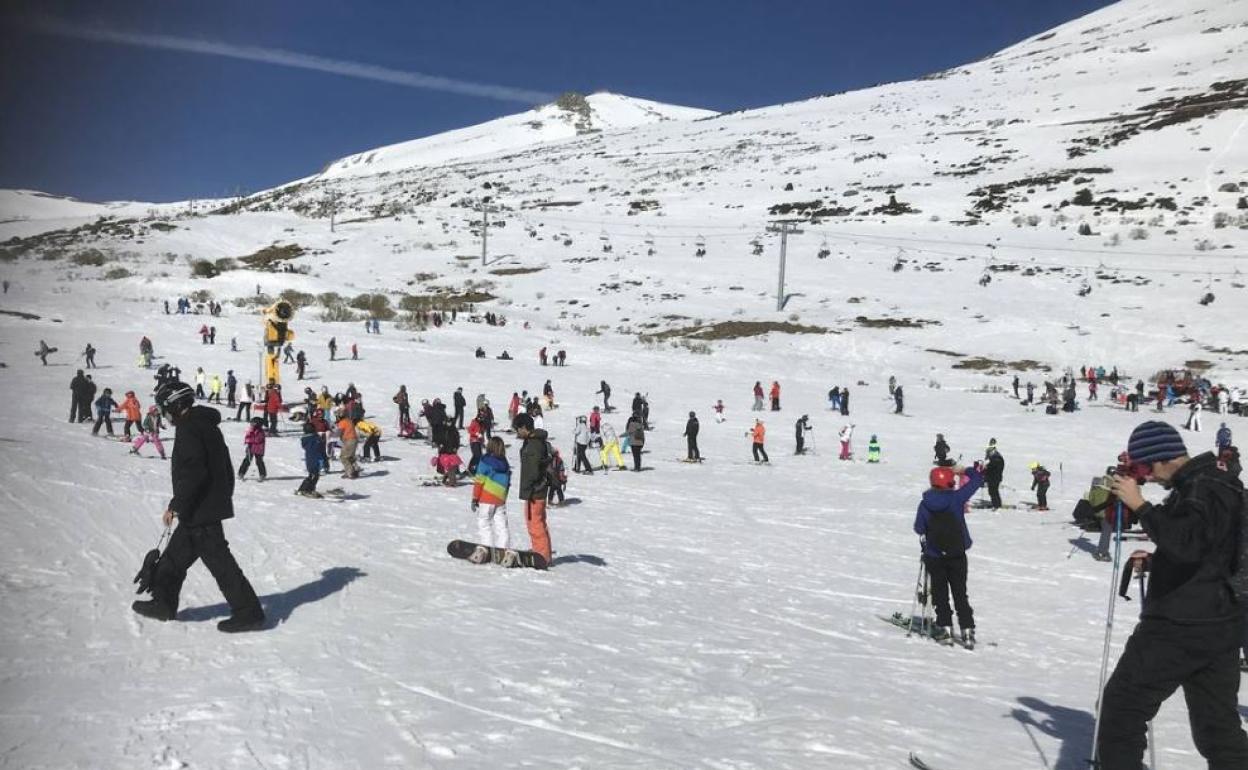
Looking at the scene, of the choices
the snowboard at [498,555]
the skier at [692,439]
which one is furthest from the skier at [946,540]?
the skier at [692,439]

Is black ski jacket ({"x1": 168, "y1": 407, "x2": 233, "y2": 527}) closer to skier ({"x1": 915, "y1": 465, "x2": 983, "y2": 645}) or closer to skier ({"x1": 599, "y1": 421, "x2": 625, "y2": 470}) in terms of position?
skier ({"x1": 915, "y1": 465, "x2": 983, "y2": 645})

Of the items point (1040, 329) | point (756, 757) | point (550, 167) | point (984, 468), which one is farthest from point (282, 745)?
point (550, 167)

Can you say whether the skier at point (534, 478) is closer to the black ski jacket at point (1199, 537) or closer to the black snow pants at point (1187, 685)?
the black snow pants at point (1187, 685)

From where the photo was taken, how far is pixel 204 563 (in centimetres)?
589

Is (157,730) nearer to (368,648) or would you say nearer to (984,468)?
(368,648)

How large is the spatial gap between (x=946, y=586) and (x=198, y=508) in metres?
6.64

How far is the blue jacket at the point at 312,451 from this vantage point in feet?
44.8

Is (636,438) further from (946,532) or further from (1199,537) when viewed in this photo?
(1199,537)

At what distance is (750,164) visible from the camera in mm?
97750

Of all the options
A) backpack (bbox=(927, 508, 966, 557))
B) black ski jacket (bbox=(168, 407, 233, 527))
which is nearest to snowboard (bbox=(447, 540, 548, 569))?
black ski jacket (bbox=(168, 407, 233, 527))

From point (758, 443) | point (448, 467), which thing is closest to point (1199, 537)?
point (448, 467)

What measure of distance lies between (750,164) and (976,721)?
97.4m

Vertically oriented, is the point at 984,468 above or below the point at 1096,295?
below

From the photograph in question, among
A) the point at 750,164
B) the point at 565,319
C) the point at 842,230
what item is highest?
the point at 750,164
